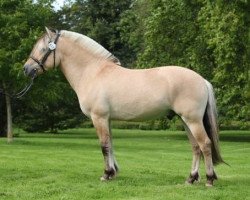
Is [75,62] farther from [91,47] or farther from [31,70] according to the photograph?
[31,70]

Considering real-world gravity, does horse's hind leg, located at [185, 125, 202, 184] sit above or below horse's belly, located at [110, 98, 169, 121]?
below

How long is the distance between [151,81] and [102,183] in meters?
2.12

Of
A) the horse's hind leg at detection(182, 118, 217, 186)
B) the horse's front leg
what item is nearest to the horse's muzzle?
the horse's front leg

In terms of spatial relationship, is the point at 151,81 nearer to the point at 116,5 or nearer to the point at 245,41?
the point at 245,41

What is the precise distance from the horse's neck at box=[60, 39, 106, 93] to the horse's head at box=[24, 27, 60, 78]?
184mm

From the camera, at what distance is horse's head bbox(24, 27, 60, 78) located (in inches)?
428

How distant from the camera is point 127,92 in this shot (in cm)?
1022

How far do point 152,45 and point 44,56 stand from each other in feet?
82.3

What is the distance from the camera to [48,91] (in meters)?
28.5

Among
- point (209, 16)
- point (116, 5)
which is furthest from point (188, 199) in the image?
point (116, 5)

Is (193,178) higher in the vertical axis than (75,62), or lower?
lower

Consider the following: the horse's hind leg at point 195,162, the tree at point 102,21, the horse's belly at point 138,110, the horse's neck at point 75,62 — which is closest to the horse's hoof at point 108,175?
the horse's belly at point 138,110

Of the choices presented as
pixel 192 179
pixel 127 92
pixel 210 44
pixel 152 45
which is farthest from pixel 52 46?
pixel 152 45

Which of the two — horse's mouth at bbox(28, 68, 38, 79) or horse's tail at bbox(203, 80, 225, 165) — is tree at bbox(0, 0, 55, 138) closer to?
horse's mouth at bbox(28, 68, 38, 79)
